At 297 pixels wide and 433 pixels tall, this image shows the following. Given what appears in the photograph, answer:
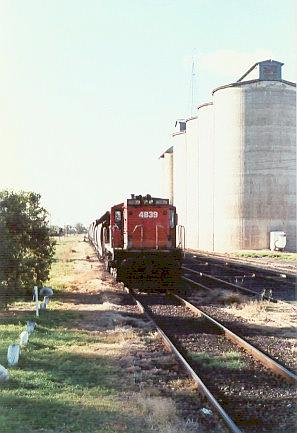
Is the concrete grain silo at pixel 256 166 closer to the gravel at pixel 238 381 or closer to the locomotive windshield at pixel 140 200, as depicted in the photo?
the locomotive windshield at pixel 140 200

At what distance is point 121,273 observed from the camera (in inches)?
762

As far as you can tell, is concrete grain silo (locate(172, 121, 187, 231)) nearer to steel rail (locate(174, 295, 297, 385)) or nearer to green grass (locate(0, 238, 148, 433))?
steel rail (locate(174, 295, 297, 385))

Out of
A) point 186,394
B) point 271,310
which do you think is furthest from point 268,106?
point 186,394

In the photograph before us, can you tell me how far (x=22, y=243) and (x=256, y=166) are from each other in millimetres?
34902

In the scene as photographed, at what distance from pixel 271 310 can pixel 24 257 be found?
7028mm

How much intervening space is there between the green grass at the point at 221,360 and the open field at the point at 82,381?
64 centimetres

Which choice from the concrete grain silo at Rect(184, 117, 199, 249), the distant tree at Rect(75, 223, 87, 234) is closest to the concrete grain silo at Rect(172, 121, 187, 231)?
the concrete grain silo at Rect(184, 117, 199, 249)

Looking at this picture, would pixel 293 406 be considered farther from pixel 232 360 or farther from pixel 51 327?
pixel 51 327

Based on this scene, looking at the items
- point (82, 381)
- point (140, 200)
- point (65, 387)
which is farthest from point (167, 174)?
point (65, 387)

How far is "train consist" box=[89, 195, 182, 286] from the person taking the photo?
1897 cm

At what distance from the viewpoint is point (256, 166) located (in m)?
48.4

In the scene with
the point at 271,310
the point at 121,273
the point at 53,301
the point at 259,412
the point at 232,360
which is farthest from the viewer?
the point at 121,273

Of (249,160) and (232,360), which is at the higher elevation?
(249,160)

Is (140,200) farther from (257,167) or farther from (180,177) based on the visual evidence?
(180,177)
